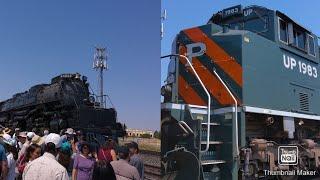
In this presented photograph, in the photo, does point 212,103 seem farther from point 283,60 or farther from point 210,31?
point 283,60

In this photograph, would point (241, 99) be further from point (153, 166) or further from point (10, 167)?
point (10, 167)

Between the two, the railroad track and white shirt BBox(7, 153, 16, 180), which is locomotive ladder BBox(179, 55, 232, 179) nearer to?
the railroad track

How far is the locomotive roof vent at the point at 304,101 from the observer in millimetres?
9256

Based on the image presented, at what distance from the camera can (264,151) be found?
7434 millimetres

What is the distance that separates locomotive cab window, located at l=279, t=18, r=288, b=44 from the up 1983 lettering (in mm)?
358

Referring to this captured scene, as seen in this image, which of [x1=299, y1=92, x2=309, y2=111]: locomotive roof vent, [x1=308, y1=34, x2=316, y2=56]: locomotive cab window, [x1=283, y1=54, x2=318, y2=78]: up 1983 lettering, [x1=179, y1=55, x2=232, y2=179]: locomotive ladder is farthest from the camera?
[x1=308, y1=34, x2=316, y2=56]: locomotive cab window

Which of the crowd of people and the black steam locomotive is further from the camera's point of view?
the black steam locomotive

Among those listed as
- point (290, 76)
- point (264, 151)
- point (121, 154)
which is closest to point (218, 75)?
point (264, 151)

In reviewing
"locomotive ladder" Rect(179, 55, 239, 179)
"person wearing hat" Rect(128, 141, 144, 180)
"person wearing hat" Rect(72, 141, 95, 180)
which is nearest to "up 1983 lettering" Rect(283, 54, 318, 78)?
"locomotive ladder" Rect(179, 55, 239, 179)

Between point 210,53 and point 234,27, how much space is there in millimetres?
1575

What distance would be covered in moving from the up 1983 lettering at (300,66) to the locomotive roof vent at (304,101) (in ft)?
1.73

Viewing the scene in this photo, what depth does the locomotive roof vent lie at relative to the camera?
9.26 meters

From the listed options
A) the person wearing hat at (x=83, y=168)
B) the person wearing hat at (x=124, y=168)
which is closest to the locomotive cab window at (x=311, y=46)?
the person wearing hat at (x=83, y=168)

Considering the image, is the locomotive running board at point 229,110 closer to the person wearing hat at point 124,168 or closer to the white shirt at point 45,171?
the person wearing hat at point 124,168
